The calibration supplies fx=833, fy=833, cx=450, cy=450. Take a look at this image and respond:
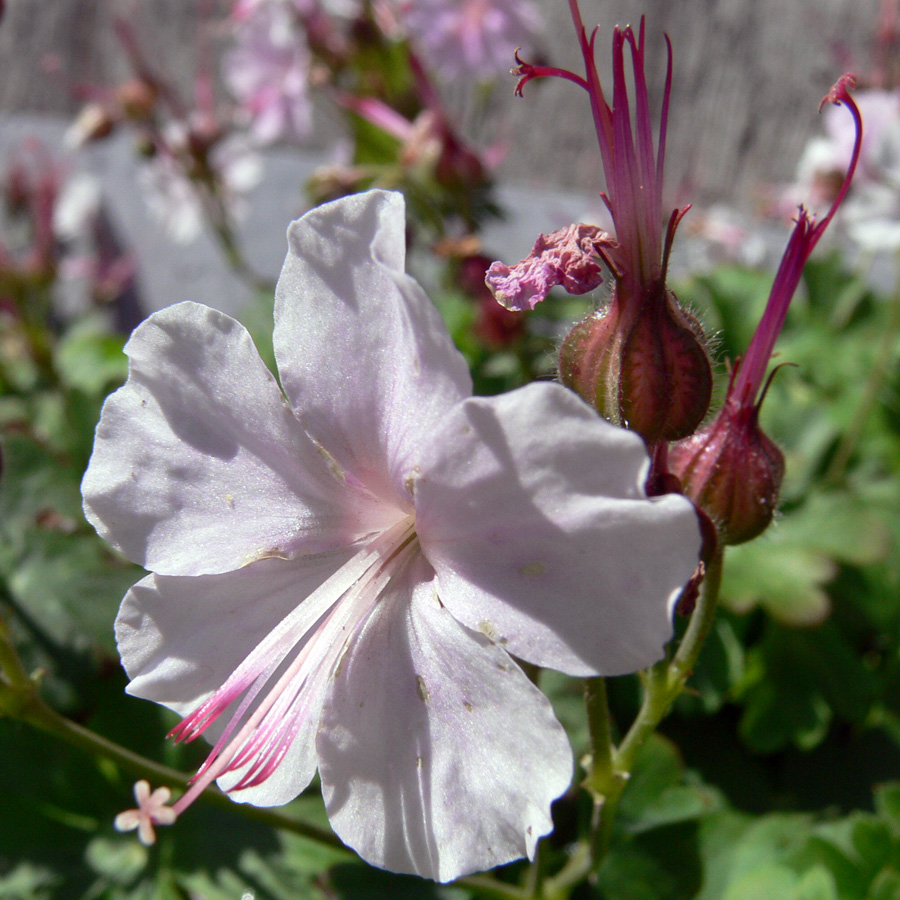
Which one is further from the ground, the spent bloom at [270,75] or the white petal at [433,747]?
the spent bloom at [270,75]

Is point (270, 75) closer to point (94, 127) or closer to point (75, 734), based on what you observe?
point (94, 127)

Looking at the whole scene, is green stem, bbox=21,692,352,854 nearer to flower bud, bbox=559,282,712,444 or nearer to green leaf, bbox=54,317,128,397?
flower bud, bbox=559,282,712,444

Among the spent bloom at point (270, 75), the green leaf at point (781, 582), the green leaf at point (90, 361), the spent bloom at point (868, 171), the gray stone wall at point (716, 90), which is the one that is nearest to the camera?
the green leaf at point (781, 582)

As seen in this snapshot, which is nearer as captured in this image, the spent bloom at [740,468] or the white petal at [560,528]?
the white petal at [560,528]

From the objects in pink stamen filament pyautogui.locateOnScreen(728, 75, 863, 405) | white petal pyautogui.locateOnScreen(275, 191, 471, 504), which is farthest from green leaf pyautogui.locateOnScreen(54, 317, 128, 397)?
pink stamen filament pyautogui.locateOnScreen(728, 75, 863, 405)

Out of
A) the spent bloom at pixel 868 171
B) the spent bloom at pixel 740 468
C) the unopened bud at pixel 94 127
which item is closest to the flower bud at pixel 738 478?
the spent bloom at pixel 740 468

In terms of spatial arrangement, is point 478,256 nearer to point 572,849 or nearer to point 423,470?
point 572,849

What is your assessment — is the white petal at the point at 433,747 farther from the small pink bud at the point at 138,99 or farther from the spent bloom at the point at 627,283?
the small pink bud at the point at 138,99
